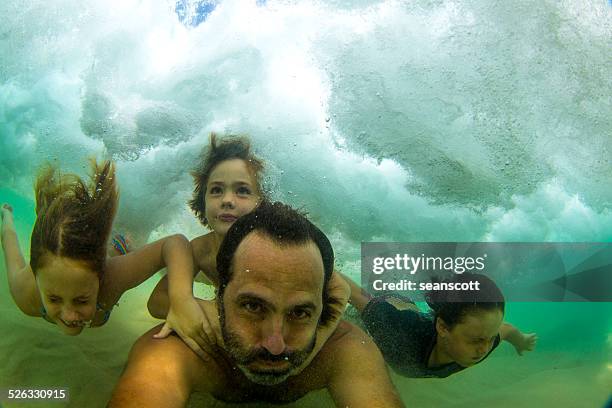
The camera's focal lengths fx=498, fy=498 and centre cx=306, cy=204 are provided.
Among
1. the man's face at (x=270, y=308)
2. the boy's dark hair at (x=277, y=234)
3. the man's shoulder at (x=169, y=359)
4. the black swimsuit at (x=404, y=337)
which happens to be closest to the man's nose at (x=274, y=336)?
the man's face at (x=270, y=308)

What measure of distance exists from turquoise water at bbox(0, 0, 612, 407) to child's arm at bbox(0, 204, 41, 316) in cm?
12

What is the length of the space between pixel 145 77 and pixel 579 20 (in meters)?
3.03

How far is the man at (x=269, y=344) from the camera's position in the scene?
2721 millimetres

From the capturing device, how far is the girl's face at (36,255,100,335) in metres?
3.12

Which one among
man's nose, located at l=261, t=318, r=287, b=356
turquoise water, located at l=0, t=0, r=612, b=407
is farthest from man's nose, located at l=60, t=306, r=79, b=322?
man's nose, located at l=261, t=318, r=287, b=356

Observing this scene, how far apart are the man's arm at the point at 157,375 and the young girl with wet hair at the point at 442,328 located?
3.71 feet

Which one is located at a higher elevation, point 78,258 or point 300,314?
point 78,258

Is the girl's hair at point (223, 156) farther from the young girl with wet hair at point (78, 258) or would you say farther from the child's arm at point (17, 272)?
the child's arm at point (17, 272)

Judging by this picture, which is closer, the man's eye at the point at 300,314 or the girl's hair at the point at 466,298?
the man's eye at the point at 300,314

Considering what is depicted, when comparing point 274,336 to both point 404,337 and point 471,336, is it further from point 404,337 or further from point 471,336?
point 471,336

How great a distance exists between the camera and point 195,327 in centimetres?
292

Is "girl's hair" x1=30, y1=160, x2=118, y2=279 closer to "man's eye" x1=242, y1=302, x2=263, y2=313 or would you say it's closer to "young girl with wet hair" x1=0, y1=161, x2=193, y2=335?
"young girl with wet hair" x1=0, y1=161, x2=193, y2=335

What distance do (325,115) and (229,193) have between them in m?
0.81

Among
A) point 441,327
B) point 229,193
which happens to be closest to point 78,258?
point 229,193
